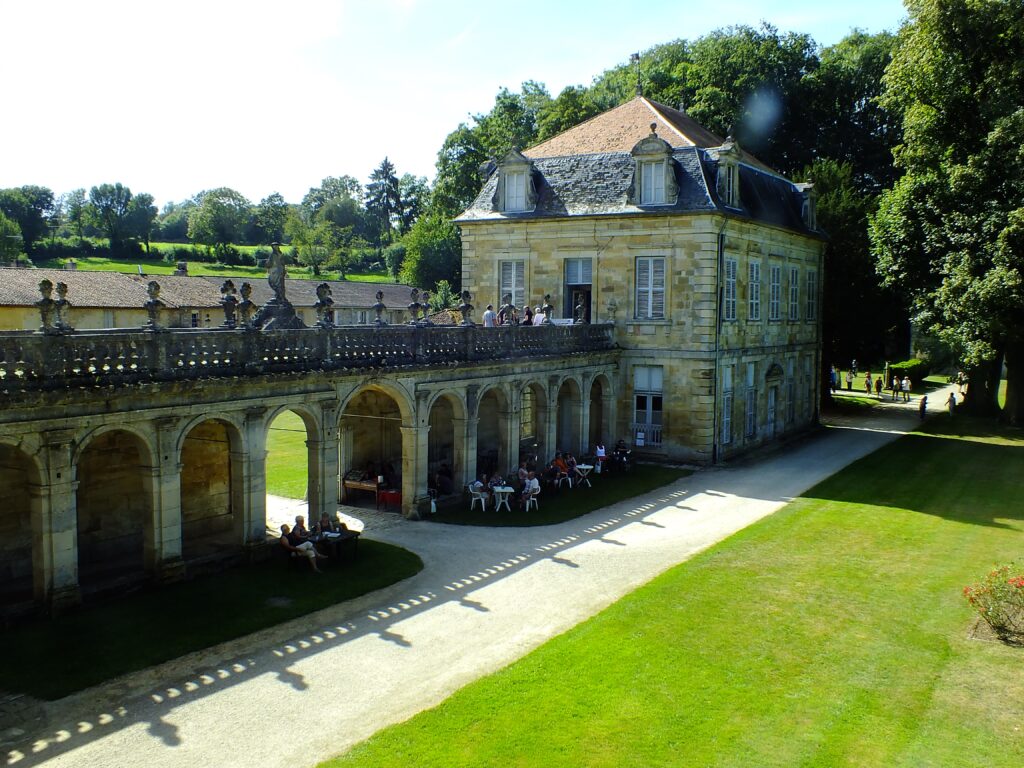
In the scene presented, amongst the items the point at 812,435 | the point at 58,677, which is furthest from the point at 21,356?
the point at 812,435

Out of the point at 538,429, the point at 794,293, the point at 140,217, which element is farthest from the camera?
the point at 140,217

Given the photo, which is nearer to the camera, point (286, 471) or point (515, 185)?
point (286, 471)

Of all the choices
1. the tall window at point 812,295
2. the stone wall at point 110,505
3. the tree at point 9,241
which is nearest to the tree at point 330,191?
the tree at point 9,241

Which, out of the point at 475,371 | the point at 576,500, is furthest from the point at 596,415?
the point at 475,371

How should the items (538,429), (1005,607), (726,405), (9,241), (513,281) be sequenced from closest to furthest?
1. (1005,607)
2. (538,429)
3. (726,405)
4. (513,281)
5. (9,241)

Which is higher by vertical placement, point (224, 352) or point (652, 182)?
point (652, 182)

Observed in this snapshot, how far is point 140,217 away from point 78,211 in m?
14.1

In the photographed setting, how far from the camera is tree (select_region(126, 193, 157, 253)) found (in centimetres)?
10794

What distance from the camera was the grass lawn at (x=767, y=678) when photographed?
36.0 feet

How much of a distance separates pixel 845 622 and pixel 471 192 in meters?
48.0

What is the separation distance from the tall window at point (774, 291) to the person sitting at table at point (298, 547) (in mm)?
23412

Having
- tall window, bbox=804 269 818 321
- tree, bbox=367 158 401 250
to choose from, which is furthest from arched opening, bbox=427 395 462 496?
tree, bbox=367 158 401 250

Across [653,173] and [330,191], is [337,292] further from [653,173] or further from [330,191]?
[330,191]

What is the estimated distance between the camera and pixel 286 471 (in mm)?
28188
